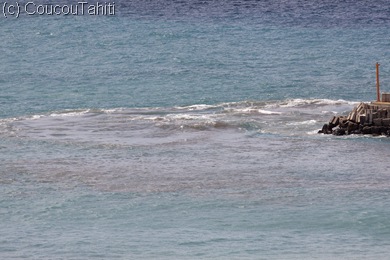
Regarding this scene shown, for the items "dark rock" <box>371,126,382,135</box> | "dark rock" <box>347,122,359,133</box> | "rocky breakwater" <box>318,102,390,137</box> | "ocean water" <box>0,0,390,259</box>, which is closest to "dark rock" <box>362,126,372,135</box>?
"rocky breakwater" <box>318,102,390,137</box>

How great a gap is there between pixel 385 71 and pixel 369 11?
59.1ft

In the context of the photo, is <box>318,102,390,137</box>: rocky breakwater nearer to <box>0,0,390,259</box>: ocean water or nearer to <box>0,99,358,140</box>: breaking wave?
<box>0,0,390,259</box>: ocean water

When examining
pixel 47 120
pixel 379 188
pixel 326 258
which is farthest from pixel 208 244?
pixel 47 120

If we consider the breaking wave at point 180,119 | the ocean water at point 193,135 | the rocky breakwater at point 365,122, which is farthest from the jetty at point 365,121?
the breaking wave at point 180,119

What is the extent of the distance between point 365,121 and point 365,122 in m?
0.05

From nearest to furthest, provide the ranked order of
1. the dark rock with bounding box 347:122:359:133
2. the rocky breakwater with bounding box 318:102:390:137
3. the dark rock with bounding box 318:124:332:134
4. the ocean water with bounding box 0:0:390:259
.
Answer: the ocean water with bounding box 0:0:390:259 < the rocky breakwater with bounding box 318:102:390:137 < the dark rock with bounding box 347:122:359:133 < the dark rock with bounding box 318:124:332:134

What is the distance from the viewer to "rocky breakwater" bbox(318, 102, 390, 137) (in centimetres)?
5175

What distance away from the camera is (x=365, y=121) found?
171 ft

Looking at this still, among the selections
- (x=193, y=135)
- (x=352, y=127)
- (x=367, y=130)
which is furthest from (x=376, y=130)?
(x=193, y=135)

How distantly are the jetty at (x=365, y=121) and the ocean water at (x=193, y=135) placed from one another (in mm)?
511

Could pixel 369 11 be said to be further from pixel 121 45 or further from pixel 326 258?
pixel 326 258

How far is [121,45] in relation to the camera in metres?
80.9

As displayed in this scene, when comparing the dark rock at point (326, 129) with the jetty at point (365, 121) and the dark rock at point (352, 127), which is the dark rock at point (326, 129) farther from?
the dark rock at point (352, 127)

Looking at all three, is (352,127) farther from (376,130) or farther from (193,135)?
(193,135)
